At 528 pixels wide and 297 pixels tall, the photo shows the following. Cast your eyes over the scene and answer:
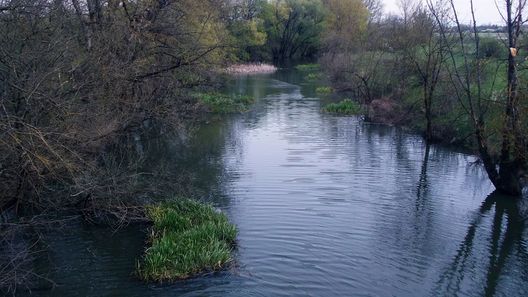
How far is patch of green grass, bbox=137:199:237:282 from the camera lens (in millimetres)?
11125

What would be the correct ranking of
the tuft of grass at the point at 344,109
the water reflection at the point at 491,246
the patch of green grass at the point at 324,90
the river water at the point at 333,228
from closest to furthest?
the river water at the point at 333,228, the water reflection at the point at 491,246, the tuft of grass at the point at 344,109, the patch of green grass at the point at 324,90

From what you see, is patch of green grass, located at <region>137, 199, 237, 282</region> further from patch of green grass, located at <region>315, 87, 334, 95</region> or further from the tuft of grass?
patch of green grass, located at <region>315, 87, 334, 95</region>

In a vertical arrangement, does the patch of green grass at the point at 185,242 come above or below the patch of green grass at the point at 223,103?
below

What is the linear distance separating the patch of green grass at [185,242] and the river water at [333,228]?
0.98 feet

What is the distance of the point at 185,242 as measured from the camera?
1209 centimetres

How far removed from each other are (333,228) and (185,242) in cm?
422

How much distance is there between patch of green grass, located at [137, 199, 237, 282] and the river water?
300 millimetres

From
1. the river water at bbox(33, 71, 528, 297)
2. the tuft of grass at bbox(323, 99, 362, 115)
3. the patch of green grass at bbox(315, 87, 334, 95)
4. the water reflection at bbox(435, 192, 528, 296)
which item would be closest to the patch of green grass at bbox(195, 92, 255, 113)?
Result: the tuft of grass at bbox(323, 99, 362, 115)

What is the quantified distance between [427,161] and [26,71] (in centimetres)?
1674

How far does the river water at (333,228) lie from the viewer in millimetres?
11227

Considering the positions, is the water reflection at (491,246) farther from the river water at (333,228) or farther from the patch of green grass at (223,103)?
the patch of green grass at (223,103)

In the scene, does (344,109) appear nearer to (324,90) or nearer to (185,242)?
(324,90)

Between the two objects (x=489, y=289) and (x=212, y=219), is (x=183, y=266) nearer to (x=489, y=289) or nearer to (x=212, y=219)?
(x=212, y=219)

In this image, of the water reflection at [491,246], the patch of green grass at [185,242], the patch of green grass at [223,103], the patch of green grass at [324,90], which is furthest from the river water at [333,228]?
the patch of green grass at [324,90]
